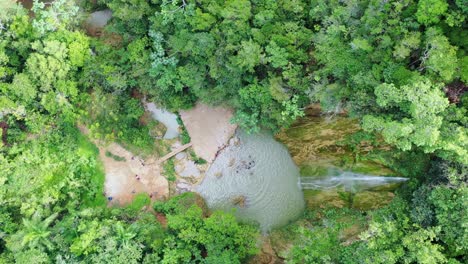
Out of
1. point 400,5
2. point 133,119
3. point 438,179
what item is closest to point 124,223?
point 133,119

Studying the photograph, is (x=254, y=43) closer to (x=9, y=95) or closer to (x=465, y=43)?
(x=465, y=43)

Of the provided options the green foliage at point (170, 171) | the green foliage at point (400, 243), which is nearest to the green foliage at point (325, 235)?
the green foliage at point (400, 243)

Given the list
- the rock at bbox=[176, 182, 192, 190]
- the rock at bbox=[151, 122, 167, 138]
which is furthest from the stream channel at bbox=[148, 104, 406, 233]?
the rock at bbox=[176, 182, 192, 190]

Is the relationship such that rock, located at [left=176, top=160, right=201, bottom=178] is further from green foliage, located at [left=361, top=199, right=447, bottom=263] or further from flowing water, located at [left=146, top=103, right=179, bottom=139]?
green foliage, located at [left=361, top=199, right=447, bottom=263]

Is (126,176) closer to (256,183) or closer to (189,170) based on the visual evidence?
(189,170)

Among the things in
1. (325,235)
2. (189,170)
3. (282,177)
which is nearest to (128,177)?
(189,170)

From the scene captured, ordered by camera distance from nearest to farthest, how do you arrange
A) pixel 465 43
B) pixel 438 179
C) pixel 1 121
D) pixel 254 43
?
pixel 465 43 < pixel 438 179 < pixel 254 43 < pixel 1 121
